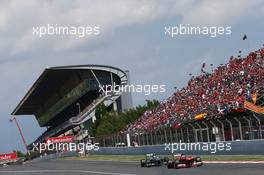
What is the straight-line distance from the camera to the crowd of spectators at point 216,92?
106 ft

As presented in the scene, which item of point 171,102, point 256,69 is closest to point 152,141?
point 171,102

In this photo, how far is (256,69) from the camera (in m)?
34.2

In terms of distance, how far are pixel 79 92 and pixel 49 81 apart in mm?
9693

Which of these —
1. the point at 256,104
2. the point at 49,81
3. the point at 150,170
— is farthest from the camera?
the point at 49,81

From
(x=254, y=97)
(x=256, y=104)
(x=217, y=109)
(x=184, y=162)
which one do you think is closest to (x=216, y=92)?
(x=217, y=109)

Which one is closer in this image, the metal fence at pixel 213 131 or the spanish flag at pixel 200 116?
the metal fence at pixel 213 131

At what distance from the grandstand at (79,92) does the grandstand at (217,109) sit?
38116 millimetres

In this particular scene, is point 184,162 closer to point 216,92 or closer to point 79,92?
point 216,92

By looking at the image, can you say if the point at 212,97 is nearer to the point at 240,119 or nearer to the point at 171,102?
the point at 240,119

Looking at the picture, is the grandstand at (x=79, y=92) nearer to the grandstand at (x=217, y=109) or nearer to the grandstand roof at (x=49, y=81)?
the grandstand roof at (x=49, y=81)

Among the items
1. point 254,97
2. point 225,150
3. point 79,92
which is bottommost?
point 225,150

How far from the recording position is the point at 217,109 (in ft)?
107

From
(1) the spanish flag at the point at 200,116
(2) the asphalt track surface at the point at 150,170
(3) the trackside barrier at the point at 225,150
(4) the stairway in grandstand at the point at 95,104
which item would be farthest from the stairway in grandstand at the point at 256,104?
(4) the stairway in grandstand at the point at 95,104

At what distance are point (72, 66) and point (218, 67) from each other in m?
48.4
